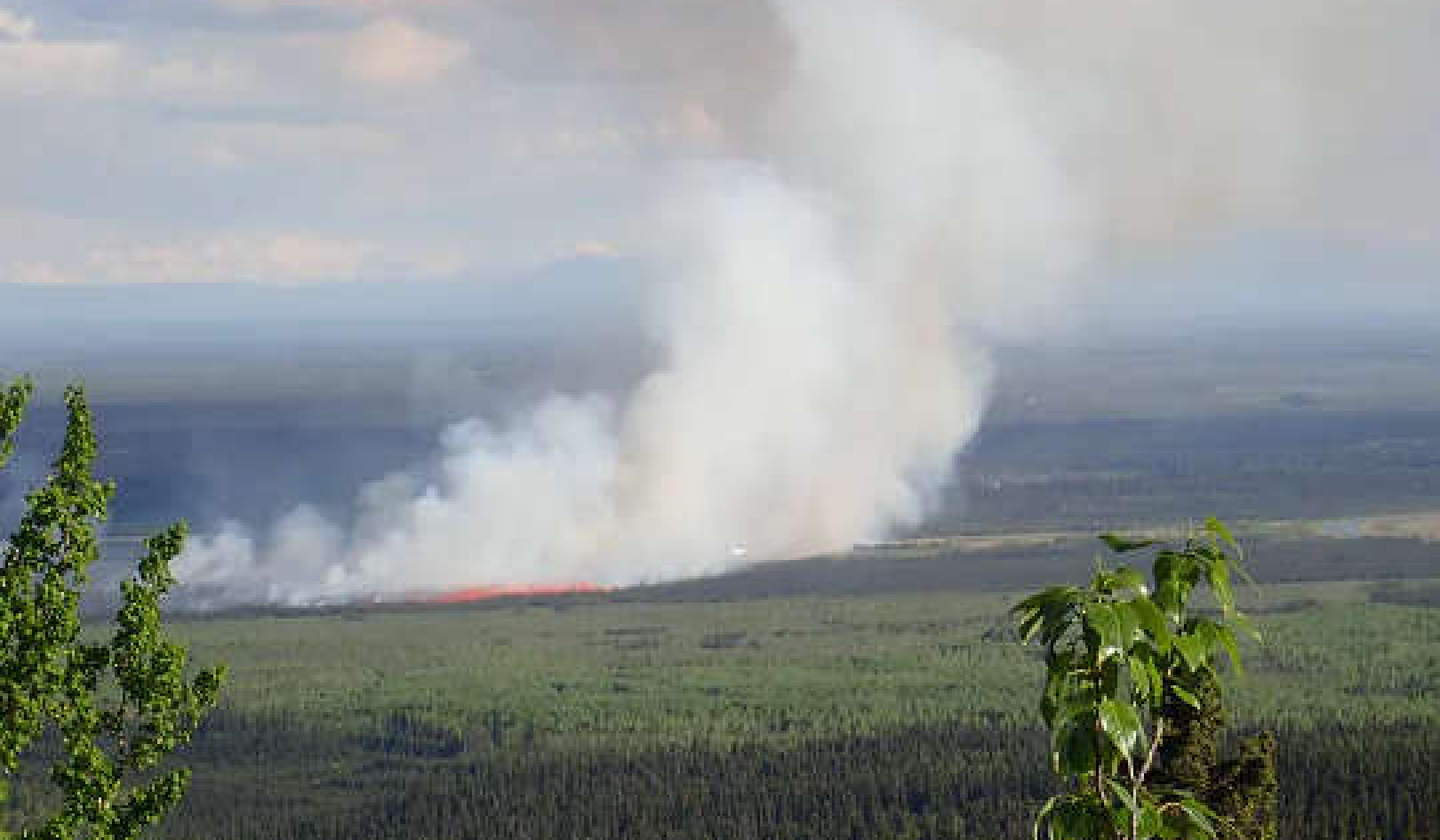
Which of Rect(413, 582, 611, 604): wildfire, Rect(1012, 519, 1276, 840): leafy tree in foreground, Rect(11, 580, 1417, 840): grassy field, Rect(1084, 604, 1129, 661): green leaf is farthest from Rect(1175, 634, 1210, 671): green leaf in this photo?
Rect(413, 582, 611, 604): wildfire

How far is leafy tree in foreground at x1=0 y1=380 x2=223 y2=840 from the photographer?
1759 cm

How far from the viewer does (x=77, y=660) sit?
18141 mm

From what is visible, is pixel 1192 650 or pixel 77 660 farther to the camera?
pixel 77 660

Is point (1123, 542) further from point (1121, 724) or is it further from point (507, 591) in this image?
point (507, 591)

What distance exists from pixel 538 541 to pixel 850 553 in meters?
33.4

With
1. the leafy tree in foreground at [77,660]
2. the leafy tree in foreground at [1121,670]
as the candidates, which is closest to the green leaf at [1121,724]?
the leafy tree in foreground at [1121,670]

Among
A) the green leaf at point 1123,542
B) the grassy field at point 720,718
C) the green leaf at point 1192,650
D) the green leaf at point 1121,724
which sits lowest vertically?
the grassy field at point 720,718

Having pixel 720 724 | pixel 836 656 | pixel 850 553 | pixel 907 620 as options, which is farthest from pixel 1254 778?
pixel 850 553

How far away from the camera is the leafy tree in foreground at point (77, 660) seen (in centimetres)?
1759

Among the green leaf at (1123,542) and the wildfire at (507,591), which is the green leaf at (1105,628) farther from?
the wildfire at (507,591)

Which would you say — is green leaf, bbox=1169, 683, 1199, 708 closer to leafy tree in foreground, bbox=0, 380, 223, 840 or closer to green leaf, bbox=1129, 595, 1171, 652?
green leaf, bbox=1129, 595, 1171, 652

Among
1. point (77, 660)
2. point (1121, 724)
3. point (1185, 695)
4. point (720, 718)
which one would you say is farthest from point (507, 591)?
point (1121, 724)

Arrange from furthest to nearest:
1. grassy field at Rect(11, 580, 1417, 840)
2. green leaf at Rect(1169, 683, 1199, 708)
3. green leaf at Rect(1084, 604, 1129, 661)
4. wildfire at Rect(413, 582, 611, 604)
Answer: wildfire at Rect(413, 582, 611, 604) < grassy field at Rect(11, 580, 1417, 840) < green leaf at Rect(1169, 683, 1199, 708) < green leaf at Rect(1084, 604, 1129, 661)

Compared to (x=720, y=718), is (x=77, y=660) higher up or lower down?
higher up
